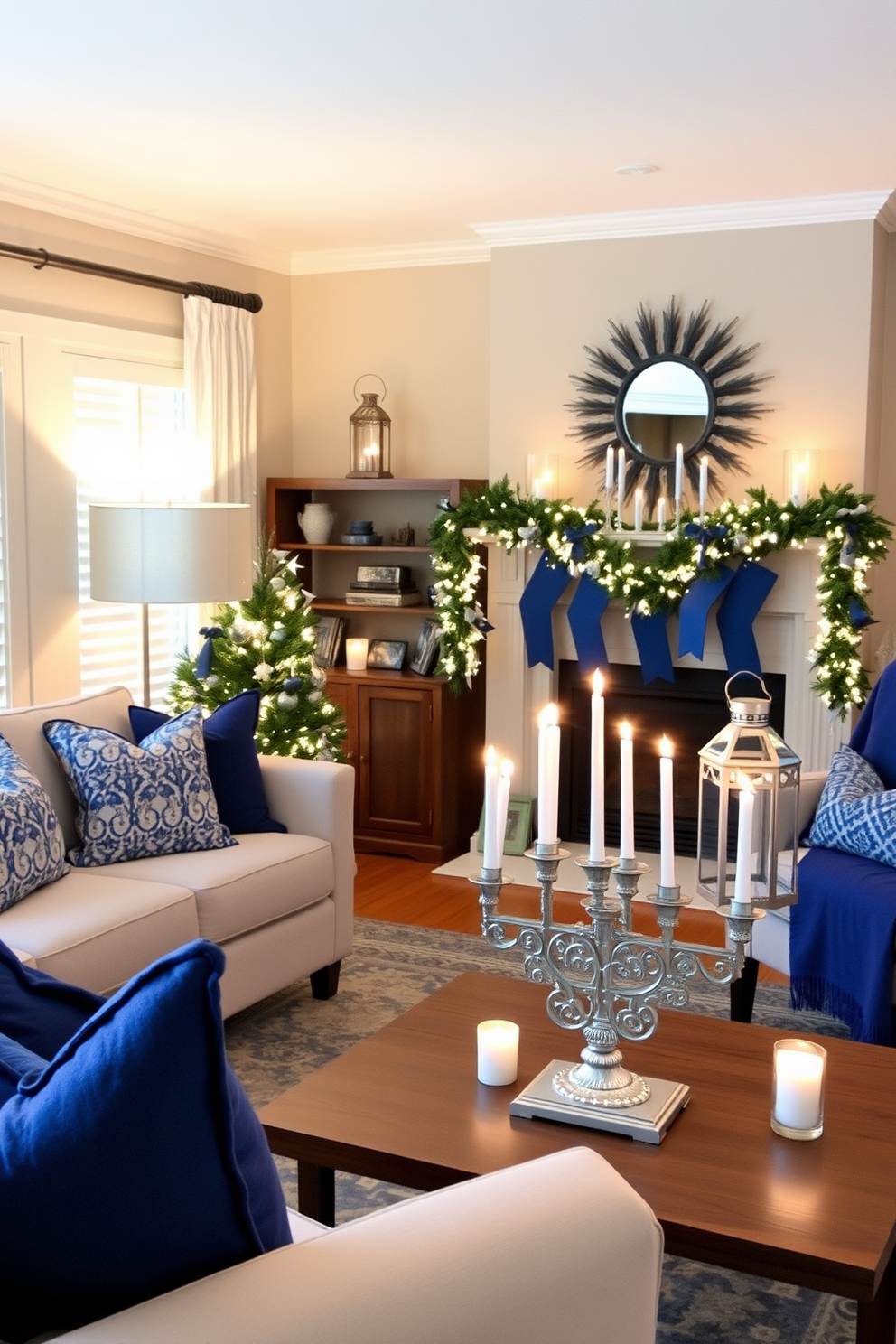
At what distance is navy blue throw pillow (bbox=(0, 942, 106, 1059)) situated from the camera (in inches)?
59.3

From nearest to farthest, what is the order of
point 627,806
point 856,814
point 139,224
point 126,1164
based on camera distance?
point 126,1164
point 627,806
point 856,814
point 139,224

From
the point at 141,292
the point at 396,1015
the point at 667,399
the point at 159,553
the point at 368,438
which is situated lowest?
the point at 396,1015

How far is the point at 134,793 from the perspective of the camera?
364 cm

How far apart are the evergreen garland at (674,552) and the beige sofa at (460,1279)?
3.81m

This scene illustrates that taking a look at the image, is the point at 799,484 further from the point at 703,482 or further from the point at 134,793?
the point at 134,793

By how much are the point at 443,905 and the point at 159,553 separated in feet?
5.78

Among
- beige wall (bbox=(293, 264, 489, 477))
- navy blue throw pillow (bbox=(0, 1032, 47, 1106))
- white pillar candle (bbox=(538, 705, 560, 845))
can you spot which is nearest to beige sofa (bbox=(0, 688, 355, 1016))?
white pillar candle (bbox=(538, 705, 560, 845))

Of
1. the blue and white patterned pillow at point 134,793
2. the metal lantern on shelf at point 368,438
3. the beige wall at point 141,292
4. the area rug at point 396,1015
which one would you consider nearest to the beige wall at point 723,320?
the metal lantern on shelf at point 368,438

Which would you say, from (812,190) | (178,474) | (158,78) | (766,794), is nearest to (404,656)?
(178,474)

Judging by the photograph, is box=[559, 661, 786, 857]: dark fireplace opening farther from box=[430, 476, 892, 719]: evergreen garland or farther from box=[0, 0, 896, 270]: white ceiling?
box=[0, 0, 896, 270]: white ceiling

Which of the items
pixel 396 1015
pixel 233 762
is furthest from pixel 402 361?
pixel 396 1015

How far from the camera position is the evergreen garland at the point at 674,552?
4.89 metres

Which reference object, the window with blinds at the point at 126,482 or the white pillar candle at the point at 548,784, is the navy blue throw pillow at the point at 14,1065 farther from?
the window with blinds at the point at 126,482

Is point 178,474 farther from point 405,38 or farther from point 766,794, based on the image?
point 766,794
